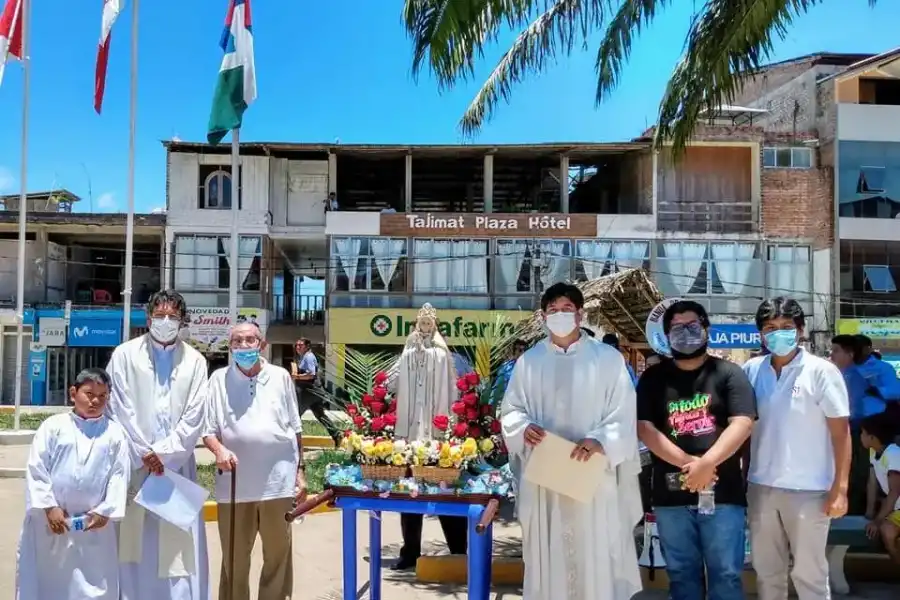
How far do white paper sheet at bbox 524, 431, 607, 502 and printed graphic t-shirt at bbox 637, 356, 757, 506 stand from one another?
0.37m

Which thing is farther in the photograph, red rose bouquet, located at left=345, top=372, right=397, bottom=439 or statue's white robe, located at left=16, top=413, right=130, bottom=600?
red rose bouquet, located at left=345, top=372, right=397, bottom=439

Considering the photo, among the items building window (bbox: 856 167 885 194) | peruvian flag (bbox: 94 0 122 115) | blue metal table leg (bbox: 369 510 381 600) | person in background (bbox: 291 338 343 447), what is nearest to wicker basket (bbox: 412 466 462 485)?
blue metal table leg (bbox: 369 510 381 600)

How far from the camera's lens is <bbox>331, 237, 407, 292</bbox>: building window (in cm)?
2578

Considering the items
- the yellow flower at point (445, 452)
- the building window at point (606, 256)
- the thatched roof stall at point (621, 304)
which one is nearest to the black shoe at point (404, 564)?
the yellow flower at point (445, 452)

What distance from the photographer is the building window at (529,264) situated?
25766 millimetres

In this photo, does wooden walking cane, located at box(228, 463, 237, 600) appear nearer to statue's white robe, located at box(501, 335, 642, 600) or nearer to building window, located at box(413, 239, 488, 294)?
statue's white robe, located at box(501, 335, 642, 600)

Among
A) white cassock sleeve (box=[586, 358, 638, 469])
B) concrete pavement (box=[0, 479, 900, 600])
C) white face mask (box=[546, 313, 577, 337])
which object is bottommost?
concrete pavement (box=[0, 479, 900, 600])

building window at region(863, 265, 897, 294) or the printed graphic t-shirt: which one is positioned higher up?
building window at region(863, 265, 897, 294)

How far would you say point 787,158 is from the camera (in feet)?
85.8

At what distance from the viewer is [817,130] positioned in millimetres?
26172

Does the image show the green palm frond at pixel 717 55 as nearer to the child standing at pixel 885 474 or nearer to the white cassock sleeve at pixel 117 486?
the child standing at pixel 885 474

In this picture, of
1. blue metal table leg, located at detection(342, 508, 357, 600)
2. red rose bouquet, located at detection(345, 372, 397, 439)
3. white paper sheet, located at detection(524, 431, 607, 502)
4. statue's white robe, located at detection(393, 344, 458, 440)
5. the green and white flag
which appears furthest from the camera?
the green and white flag

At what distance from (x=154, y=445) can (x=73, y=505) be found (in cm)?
48

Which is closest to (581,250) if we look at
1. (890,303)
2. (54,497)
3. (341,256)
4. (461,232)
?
(461,232)
